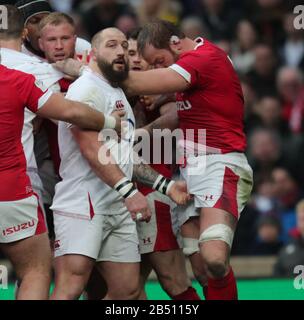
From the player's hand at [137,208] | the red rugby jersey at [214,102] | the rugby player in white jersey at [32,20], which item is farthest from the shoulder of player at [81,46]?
the player's hand at [137,208]

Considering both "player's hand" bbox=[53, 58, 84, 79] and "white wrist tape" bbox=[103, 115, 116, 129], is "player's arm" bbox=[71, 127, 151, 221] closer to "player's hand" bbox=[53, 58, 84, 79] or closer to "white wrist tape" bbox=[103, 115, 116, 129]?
"white wrist tape" bbox=[103, 115, 116, 129]

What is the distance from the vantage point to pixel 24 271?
8070 millimetres

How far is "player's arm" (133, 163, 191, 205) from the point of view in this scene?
8.34 m

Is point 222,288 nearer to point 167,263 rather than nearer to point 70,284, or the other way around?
point 167,263

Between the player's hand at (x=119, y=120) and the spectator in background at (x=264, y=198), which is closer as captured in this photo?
the player's hand at (x=119, y=120)

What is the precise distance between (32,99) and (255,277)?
4.84 metres

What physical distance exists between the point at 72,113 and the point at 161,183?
2.80 ft

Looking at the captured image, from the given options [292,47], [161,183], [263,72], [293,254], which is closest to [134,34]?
[161,183]

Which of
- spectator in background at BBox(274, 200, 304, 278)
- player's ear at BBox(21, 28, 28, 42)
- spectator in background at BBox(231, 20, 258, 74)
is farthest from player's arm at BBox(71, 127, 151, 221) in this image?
spectator in background at BBox(231, 20, 258, 74)

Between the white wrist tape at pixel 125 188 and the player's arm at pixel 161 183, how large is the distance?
0.37m

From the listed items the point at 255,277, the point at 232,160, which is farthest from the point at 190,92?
the point at 255,277

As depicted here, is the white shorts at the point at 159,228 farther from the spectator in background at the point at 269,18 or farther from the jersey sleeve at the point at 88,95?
the spectator in background at the point at 269,18

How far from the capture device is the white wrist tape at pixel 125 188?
8023 mm
